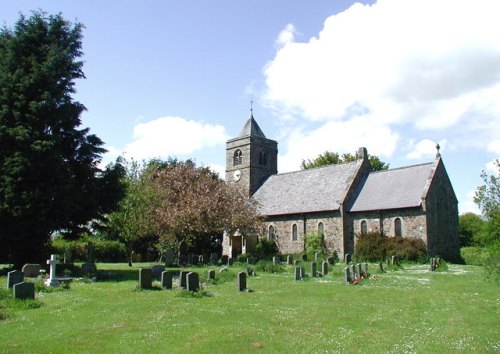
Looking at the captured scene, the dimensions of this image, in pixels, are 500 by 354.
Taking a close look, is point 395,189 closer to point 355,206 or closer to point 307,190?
point 355,206

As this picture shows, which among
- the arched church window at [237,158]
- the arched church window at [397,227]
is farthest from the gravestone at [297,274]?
the arched church window at [237,158]

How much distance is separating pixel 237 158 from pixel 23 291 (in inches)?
1596

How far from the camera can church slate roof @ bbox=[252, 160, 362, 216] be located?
40.5m

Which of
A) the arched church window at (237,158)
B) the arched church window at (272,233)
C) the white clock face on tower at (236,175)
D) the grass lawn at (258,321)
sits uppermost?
the arched church window at (237,158)

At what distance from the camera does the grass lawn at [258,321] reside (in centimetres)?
865

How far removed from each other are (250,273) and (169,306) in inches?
426

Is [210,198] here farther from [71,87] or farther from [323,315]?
[323,315]

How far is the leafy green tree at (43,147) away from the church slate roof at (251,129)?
2792 centimetres

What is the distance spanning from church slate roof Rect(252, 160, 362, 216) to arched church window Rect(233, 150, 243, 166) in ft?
16.3

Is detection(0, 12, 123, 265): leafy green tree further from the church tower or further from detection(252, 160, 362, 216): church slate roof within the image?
the church tower

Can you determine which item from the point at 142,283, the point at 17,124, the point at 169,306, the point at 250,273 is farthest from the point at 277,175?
the point at 169,306

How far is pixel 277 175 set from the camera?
1977 inches

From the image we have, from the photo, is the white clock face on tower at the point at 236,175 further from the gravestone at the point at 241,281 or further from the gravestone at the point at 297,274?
the gravestone at the point at 241,281

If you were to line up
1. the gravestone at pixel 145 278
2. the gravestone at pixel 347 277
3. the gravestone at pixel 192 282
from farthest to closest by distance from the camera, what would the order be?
the gravestone at pixel 347 277 < the gravestone at pixel 145 278 < the gravestone at pixel 192 282
